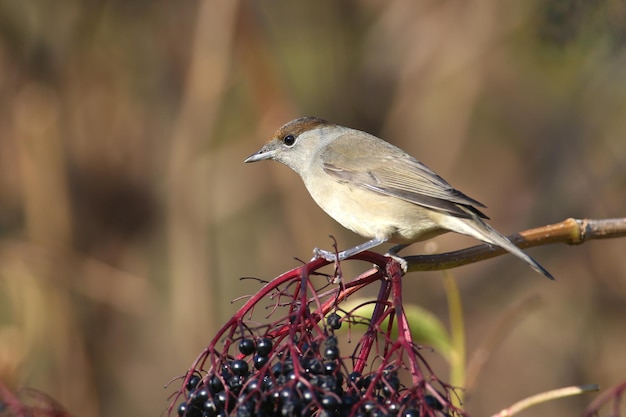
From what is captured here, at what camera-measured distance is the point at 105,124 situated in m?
7.07

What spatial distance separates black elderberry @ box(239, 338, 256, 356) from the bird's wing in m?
1.67

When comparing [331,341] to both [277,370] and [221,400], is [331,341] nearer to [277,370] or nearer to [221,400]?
[277,370]

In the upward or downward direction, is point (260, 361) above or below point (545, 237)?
below

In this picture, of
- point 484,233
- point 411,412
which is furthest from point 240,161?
point 411,412

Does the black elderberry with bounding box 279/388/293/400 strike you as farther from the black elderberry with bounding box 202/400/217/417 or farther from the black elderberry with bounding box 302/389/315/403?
the black elderberry with bounding box 202/400/217/417

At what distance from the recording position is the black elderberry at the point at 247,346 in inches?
98.9

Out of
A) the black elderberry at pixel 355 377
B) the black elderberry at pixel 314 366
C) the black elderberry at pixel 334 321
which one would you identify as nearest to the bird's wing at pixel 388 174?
the black elderberry at pixel 334 321

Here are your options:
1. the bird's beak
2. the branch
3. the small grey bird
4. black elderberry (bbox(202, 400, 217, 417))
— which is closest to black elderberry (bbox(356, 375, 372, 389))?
black elderberry (bbox(202, 400, 217, 417))

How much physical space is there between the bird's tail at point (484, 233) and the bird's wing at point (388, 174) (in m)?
0.05

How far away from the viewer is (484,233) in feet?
11.9

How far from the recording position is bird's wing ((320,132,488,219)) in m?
4.00

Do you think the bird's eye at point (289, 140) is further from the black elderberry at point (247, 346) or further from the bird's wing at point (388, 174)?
the black elderberry at point (247, 346)

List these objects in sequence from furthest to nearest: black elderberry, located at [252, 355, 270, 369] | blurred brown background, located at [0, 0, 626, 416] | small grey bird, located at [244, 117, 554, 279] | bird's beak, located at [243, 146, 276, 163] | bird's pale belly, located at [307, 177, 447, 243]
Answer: blurred brown background, located at [0, 0, 626, 416] → bird's beak, located at [243, 146, 276, 163] → bird's pale belly, located at [307, 177, 447, 243] → small grey bird, located at [244, 117, 554, 279] → black elderberry, located at [252, 355, 270, 369]

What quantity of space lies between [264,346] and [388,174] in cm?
218
